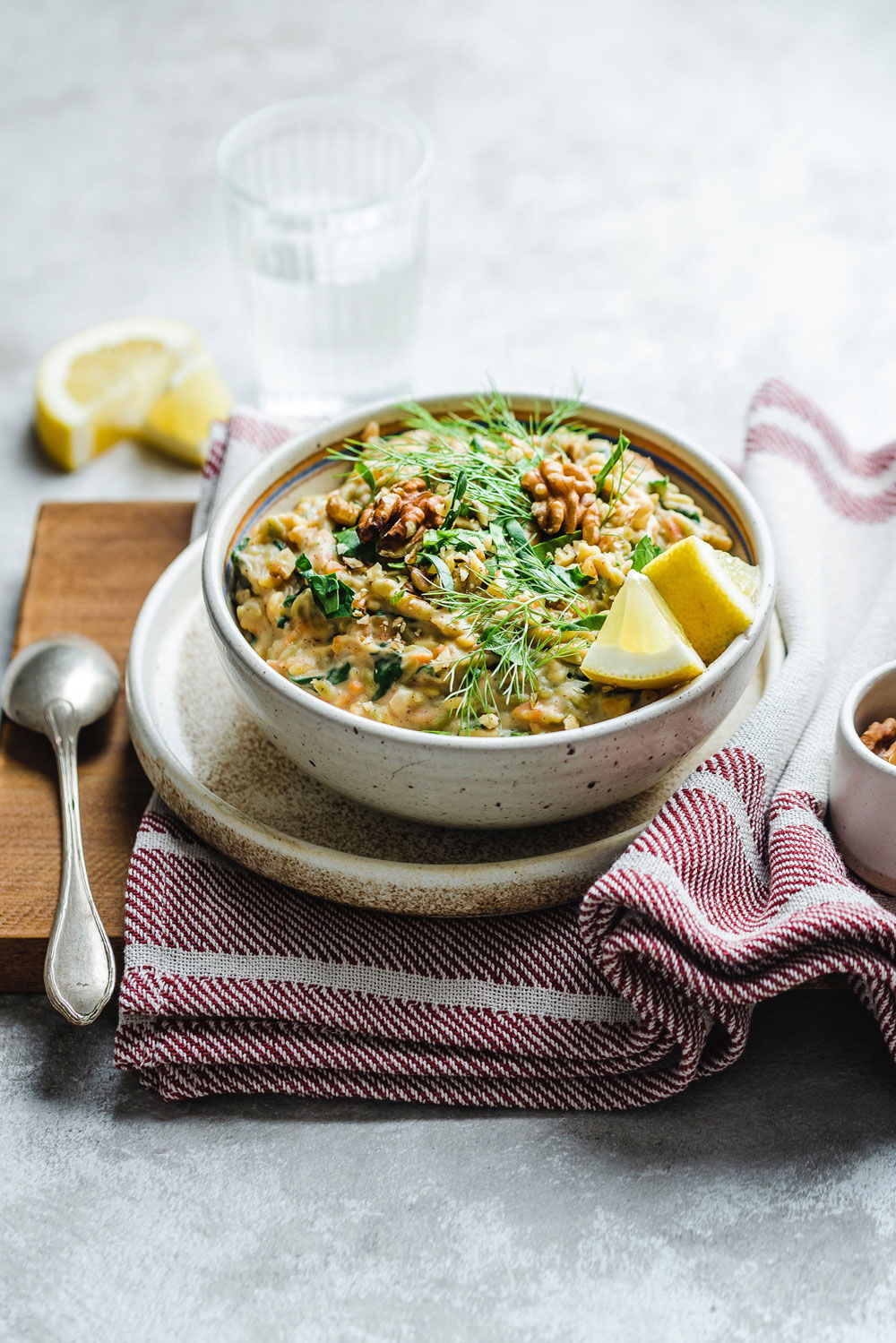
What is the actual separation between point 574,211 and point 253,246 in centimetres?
161

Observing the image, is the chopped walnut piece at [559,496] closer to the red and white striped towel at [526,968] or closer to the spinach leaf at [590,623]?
the spinach leaf at [590,623]

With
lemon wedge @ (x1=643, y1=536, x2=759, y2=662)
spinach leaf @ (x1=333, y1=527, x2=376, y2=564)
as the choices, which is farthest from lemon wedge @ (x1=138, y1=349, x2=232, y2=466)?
lemon wedge @ (x1=643, y1=536, x2=759, y2=662)

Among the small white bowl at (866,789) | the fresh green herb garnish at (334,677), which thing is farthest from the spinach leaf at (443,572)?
the small white bowl at (866,789)

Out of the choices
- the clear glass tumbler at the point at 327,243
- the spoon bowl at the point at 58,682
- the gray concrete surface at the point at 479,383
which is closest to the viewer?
the gray concrete surface at the point at 479,383

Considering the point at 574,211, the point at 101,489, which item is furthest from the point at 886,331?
the point at 101,489

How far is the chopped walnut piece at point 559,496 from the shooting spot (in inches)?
99.3

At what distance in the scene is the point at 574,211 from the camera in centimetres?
501

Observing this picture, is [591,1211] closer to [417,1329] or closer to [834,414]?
[417,1329]

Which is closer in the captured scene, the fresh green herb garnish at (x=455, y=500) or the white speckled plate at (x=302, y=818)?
the white speckled plate at (x=302, y=818)

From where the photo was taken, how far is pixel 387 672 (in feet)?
7.79

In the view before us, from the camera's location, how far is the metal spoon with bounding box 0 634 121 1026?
239 centimetres

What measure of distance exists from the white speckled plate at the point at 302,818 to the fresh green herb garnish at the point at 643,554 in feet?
1.45

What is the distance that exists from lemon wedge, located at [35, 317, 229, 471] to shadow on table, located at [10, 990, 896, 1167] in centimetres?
188

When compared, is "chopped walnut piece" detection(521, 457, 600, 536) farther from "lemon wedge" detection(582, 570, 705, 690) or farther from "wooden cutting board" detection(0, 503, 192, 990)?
"wooden cutting board" detection(0, 503, 192, 990)
